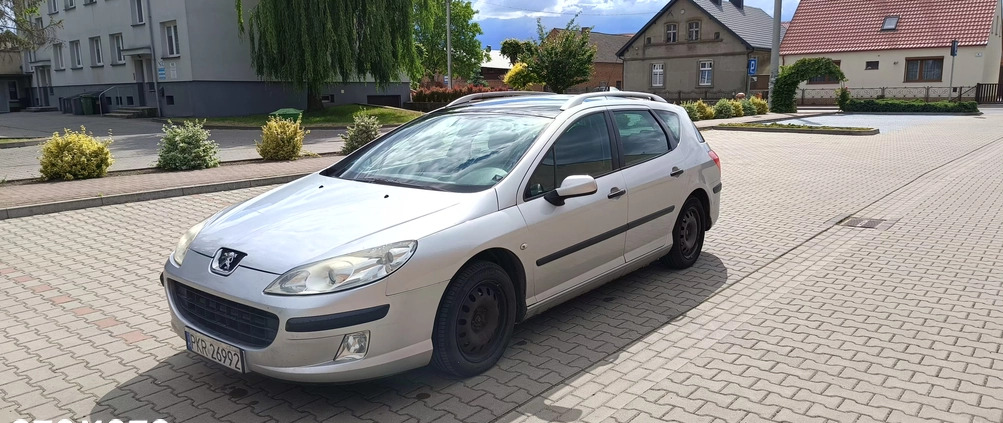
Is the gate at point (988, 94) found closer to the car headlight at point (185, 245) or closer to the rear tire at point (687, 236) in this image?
the rear tire at point (687, 236)

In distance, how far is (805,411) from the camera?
3734 millimetres

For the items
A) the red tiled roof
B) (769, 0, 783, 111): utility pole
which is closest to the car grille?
(769, 0, 783, 111): utility pole

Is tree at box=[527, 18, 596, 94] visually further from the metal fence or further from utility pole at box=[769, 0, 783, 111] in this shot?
the metal fence

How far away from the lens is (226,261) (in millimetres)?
3783

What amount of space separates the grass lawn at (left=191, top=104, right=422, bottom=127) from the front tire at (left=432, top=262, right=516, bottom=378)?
2355cm

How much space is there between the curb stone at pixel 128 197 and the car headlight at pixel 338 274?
7.43 metres

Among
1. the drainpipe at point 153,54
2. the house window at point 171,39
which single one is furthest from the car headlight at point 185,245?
the drainpipe at point 153,54

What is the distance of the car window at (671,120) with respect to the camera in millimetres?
6277

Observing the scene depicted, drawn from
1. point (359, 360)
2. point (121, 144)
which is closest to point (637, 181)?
point (359, 360)

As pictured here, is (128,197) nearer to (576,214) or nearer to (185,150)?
(185,150)

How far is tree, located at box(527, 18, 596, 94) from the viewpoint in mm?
40531

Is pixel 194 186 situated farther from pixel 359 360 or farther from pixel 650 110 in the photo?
pixel 359 360

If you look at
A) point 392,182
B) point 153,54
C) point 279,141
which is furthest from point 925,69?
point 392,182

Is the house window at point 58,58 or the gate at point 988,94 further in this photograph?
the gate at point 988,94
